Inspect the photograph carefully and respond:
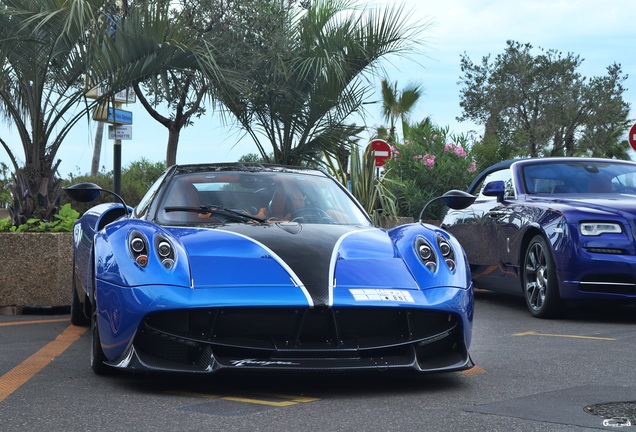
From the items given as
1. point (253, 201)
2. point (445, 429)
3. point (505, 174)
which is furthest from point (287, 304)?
point (505, 174)

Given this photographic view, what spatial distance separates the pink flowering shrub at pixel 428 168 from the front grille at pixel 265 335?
1304cm

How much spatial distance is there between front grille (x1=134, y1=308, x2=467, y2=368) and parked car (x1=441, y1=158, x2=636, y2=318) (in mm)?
3793

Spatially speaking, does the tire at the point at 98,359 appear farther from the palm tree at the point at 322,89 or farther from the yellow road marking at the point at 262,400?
the palm tree at the point at 322,89

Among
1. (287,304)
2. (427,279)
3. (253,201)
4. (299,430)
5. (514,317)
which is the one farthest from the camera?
(514,317)

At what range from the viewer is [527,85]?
52219 millimetres

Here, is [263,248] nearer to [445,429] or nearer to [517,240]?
[445,429]

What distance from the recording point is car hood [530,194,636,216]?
8.59 meters

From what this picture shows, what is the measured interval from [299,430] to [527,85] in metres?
49.6

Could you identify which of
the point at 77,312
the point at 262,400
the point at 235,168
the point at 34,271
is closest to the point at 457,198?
the point at 235,168

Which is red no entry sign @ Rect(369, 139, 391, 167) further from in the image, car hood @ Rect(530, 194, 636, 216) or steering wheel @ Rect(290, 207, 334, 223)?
steering wheel @ Rect(290, 207, 334, 223)

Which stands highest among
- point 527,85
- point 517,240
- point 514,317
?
point 527,85

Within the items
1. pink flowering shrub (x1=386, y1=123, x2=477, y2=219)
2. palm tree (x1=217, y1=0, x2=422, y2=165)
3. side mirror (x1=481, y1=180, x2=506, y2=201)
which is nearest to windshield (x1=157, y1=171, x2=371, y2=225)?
side mirror (x1=481, y1=180, x2=506, y2=201)

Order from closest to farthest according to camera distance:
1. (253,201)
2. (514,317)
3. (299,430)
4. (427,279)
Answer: (299,430), (427,279), (253,201), (514,317)

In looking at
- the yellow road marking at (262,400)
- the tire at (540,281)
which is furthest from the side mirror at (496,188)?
the yellow road marking at (262,400)
